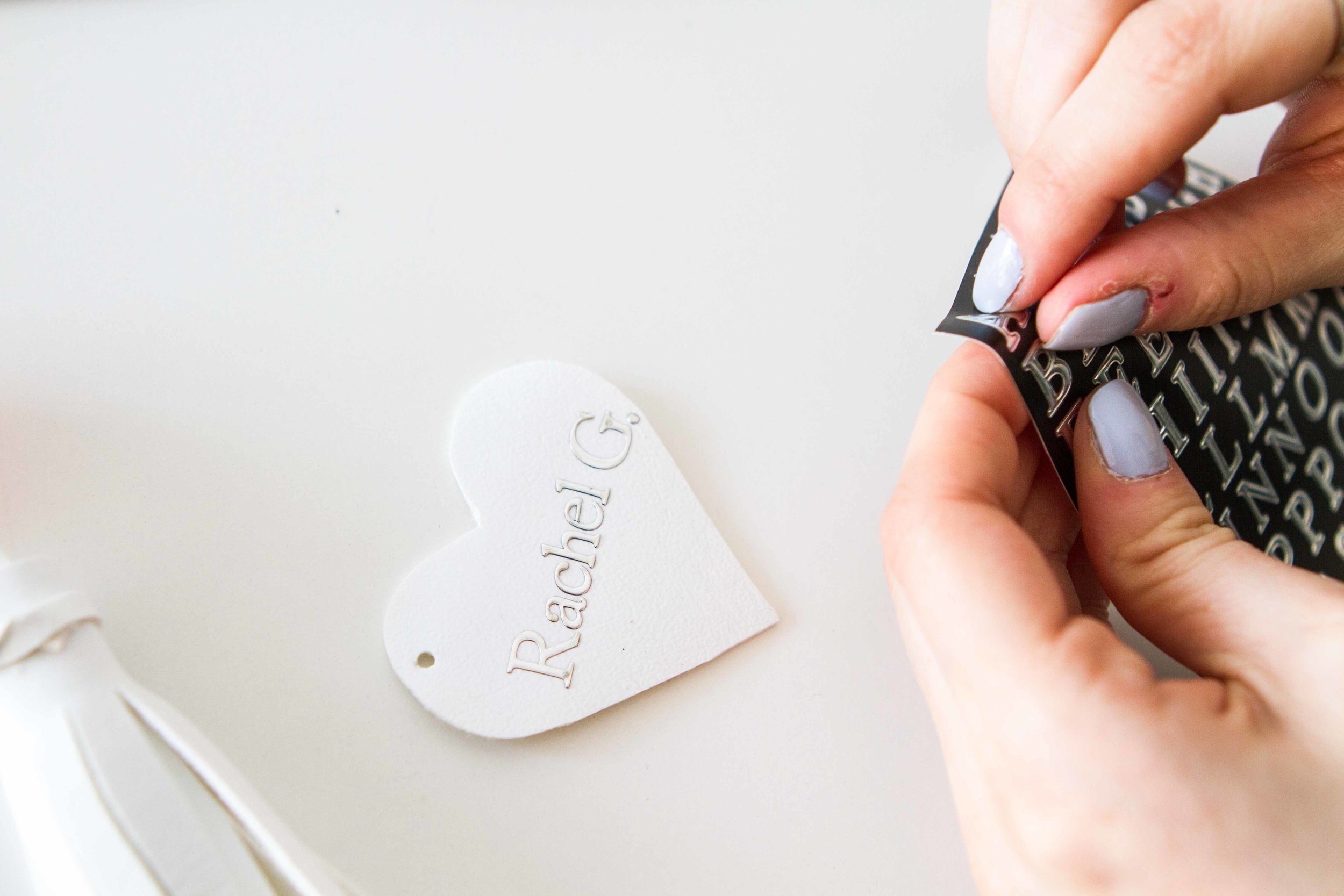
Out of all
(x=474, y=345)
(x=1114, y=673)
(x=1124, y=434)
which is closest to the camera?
(x=1114, y=673)

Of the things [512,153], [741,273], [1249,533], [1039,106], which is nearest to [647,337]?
[741,273]

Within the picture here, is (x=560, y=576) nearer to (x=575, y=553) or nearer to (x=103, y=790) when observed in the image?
(x=575, y=553)

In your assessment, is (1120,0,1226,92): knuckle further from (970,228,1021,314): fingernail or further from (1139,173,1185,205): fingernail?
(1139,173,1185,205): fingernail

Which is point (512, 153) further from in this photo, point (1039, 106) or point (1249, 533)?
point (1249, 533)

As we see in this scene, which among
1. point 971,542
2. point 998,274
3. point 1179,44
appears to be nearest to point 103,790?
point 971,542

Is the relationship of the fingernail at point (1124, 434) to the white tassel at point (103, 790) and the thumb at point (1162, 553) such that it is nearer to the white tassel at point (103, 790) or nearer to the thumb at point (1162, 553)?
the thumb at point (1162, 553)

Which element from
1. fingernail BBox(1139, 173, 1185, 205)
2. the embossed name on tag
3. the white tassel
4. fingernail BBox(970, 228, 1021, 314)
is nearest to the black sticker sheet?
fingernail BBox(970, 228, 1021, 314)
